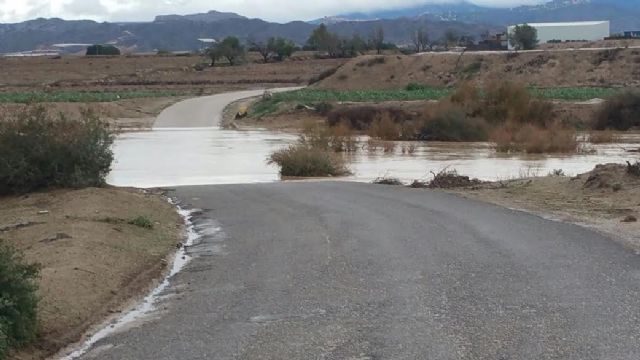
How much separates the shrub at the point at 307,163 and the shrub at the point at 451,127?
1911 centimetres

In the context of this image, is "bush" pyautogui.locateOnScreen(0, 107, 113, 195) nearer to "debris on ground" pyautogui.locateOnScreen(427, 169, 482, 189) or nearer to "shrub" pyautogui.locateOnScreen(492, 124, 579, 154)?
"debris on ground" pyautogui.locateOnScreen(427, 169, 482, 189)

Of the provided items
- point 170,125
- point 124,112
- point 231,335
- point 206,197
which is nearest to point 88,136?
point 206,197

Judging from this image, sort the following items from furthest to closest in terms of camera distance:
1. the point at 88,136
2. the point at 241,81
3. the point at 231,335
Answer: the point at 241,81
the point at 88,136
the point at 231,335

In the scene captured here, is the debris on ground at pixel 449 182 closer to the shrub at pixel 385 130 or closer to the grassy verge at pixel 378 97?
the shrub at pixel 385 130

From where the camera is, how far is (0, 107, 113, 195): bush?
19.6 m

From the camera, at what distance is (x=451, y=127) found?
161 ft

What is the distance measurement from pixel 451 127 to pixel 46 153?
1270 inches

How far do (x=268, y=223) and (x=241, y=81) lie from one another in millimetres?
102405

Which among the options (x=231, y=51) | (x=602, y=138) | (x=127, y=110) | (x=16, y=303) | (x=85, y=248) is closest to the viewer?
(x=16, y=303)

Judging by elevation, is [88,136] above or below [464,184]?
above

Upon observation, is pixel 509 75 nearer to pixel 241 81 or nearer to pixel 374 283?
pixel 241 81

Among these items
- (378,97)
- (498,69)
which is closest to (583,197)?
(378,97)

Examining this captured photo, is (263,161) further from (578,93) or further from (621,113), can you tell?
(578,93)

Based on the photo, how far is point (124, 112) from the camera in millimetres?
69250
